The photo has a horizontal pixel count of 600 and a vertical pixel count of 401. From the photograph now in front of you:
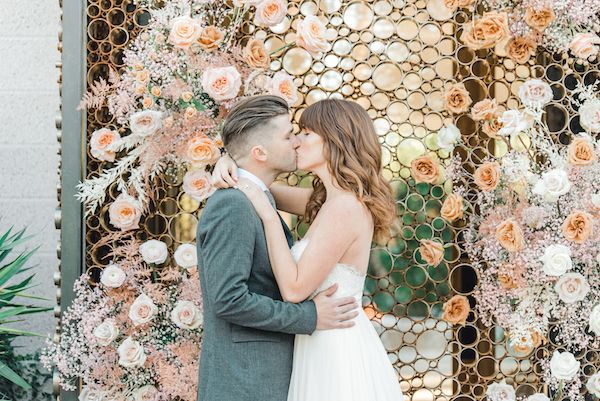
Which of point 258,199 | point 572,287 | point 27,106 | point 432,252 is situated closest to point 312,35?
point 258,199

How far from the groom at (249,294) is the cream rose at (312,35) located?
443 mm

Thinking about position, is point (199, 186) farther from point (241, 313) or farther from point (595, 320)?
point (595, 320)

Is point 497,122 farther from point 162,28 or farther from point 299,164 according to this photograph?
point 162,28

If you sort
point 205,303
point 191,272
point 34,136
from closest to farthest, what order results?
point 205,303 < point 191,272 < point 34,136

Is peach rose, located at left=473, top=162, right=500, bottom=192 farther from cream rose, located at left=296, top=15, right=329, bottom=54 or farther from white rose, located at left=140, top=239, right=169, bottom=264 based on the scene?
white rose, located at left=140, top=239, right=169, bottom=264

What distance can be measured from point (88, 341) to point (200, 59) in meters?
1.35

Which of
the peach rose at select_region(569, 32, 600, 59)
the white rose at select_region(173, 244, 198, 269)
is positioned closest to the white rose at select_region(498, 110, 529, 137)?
the peach rose at select_region(569, 32, 600, 59)

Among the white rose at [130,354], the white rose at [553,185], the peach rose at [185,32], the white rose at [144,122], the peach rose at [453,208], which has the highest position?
the peach rose at [185,32]

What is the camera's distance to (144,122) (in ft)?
9.84

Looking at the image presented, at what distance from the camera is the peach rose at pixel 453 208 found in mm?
3002

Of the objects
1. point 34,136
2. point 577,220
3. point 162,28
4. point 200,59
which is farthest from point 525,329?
point 34,136

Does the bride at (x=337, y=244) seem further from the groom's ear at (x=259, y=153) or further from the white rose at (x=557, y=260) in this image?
the white rose at (x=557, y=260)

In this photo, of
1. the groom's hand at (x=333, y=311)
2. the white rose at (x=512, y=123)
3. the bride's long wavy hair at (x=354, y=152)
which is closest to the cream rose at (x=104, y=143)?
the bride's long wavy hair at (x=354, y=152)

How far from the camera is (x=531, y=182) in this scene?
9.89 feet
